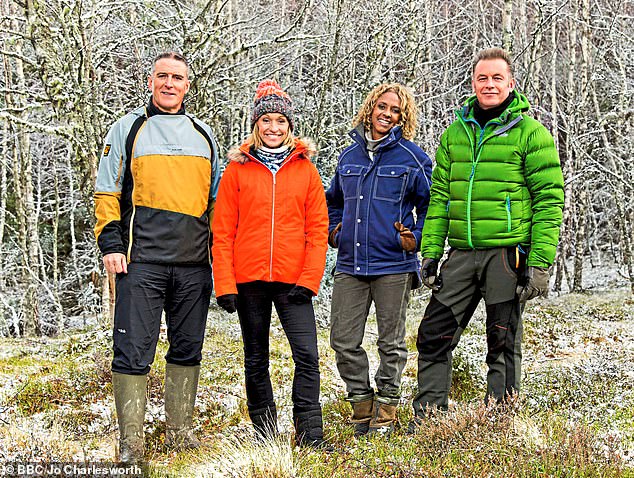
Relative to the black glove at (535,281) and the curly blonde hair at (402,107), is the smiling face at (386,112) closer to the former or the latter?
the curly blonde hair at (402,107)

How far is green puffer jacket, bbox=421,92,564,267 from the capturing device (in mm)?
4023

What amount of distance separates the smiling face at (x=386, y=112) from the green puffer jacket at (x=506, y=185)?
0.47m

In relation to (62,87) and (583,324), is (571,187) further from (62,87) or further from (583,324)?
(62,87)

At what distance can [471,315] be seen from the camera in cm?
435

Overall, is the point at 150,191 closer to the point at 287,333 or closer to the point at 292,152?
the point at 292,152

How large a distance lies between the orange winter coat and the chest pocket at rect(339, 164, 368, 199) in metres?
0.43

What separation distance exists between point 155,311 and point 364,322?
1487 millimetres

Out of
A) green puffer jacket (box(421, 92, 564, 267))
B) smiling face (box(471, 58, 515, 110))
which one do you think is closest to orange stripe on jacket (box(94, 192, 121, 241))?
green puffer jacket (box(421, 92, 564, 267))

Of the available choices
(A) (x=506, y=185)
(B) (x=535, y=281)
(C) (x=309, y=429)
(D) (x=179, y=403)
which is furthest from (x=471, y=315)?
(D) (x=179, y=403)

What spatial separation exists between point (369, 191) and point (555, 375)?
3266mm

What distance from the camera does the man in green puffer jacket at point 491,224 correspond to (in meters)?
4.05

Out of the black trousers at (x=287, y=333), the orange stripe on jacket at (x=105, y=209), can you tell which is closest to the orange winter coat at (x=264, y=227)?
the black trousers at (x=287, y=333)

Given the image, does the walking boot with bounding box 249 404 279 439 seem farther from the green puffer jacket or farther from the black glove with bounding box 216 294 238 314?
the green puffer jacket

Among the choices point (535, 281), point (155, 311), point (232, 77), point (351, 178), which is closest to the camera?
point (535, 281)
